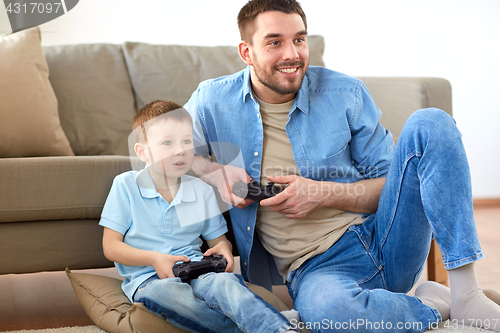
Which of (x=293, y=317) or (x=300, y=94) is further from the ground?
(x=300, y=94)

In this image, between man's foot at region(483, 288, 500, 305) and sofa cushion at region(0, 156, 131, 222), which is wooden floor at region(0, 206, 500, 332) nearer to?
sofa cushion at region(0, 156, 131, 222)

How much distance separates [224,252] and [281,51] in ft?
1.62

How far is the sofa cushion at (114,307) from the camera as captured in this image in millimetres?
889

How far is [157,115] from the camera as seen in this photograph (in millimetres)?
1076

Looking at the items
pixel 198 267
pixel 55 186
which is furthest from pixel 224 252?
pixel 55 186

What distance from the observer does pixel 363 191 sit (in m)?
1.05

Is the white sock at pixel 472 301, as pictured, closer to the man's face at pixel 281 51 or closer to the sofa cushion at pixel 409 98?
the man's face at pixel 281 51

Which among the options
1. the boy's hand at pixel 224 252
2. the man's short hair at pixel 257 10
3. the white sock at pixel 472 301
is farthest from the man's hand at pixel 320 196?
the man's short hair at pixel 257 10

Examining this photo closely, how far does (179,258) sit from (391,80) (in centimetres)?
109

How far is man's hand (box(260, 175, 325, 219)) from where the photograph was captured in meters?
1.01

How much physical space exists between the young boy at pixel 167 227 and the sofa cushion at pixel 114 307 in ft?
0.07

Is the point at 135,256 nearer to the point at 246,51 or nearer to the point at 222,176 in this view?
the point at 222,176

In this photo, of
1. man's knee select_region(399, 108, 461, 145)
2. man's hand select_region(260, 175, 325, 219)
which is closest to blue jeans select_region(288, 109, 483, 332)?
man's knee select_region(399, 108, 461, 145)

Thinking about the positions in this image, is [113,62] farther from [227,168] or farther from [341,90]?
[341,90]
